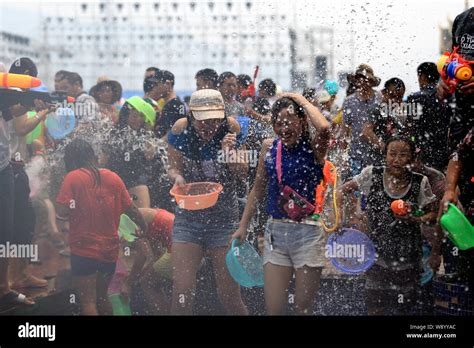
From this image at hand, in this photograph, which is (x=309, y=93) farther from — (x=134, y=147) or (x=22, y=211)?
(x=22, y=211)

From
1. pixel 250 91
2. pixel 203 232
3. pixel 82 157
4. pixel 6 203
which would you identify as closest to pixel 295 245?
pixel 203 232

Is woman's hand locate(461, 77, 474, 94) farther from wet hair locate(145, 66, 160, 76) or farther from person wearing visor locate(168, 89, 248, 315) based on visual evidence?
wet hair locate(145, 66, 160, 76)

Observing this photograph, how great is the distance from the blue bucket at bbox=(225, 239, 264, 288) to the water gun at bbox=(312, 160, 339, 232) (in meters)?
0.47

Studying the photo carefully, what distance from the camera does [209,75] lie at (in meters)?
5.41

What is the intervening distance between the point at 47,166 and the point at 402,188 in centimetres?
217

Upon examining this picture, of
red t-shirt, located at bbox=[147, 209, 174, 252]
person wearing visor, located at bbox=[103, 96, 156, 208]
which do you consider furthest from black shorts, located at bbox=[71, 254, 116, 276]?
person wearing visor, located at bbox=[103, 96, 156, 208]

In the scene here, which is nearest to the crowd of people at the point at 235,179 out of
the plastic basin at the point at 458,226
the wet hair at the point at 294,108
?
the wet hair at the point at 294,108

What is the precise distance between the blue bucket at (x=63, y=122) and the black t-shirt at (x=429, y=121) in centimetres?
207

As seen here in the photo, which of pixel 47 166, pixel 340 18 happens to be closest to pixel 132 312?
pixel 47 166

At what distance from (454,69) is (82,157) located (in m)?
2.26

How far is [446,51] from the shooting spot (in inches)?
204
